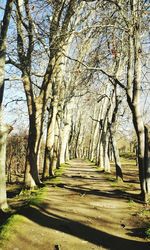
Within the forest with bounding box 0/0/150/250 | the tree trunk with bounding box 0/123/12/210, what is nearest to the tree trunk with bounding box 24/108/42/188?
the forest with bounding box 0/0/150/250

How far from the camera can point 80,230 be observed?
349 inches

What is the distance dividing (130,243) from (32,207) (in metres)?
3.83

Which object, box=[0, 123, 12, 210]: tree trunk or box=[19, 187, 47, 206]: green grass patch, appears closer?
box=[0, 123, 12, 210]: tree trunk

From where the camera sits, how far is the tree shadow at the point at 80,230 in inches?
307

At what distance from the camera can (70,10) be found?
15.4 meters

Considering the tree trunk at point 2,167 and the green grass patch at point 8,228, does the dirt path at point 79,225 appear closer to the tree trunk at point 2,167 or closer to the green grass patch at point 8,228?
the green grass patch at point 8,228

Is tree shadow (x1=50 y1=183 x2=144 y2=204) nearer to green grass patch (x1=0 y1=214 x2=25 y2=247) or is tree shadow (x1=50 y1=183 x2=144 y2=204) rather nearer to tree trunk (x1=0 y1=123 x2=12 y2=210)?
tree trunk (x1=0 y1=123 x2=12 y2=210)

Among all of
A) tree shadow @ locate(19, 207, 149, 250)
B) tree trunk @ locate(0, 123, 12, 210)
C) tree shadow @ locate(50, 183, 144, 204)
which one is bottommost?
tree shadow @ locate(19, 207, 149, 250)

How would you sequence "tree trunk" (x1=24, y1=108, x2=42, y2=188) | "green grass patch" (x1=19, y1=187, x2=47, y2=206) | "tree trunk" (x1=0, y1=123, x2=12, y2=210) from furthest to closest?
"tree trunk" (x1=24, y1=108, x2=42, y2=188) → "green grass patch" (x1=19, y1=187, x2=47, y2=206) → "tree trunk" (x1=0, y1=123, x2=12, y2=210)

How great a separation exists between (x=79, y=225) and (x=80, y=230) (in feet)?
Answer: 1.67

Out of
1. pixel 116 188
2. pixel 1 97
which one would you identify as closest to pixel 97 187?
pixel 116 188

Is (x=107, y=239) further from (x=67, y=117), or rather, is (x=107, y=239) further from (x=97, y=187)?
(x=67, y=117)

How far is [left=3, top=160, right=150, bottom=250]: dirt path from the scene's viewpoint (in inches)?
306

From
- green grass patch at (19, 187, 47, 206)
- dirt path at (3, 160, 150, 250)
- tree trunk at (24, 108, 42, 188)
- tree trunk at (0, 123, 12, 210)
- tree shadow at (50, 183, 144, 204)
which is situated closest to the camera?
dirt path at (3, 160, 150, 250)
